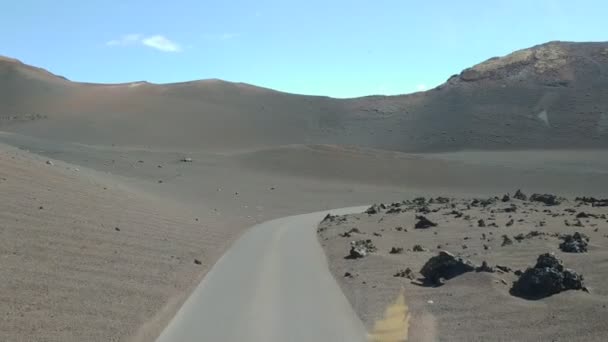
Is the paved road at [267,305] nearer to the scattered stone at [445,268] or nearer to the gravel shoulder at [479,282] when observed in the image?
the gravel shoulder at [479,282]

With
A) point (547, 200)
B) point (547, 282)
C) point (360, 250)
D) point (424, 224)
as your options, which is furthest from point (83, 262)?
point (547, 200)

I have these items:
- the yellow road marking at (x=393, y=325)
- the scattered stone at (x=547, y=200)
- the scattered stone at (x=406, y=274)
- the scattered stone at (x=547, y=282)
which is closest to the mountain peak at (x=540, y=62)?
the scattered stone at (x=547, y=200)

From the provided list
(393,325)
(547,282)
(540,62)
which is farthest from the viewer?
(540,62)

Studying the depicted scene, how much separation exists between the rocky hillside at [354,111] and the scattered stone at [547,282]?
Result: 252 feet

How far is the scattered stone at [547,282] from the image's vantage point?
9859 mm

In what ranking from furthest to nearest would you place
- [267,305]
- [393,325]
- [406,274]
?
[406,274] → [267,305] → [393,325]

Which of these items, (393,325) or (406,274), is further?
(406,274)

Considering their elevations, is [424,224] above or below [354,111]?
below

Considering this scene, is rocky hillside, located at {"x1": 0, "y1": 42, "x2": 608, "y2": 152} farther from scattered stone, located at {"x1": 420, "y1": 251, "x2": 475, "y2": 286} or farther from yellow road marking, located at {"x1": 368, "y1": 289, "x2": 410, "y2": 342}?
yellow road marking, located at {"x1": 368, "y1": 289, "x2": 410, "y2": 342}

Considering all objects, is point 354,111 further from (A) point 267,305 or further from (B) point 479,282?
(A) point 267,305

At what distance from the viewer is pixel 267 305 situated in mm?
10742

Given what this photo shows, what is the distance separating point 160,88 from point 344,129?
3771cm

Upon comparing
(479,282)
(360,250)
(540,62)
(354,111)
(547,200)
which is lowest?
(547,200)

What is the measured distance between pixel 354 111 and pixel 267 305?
101164mm
